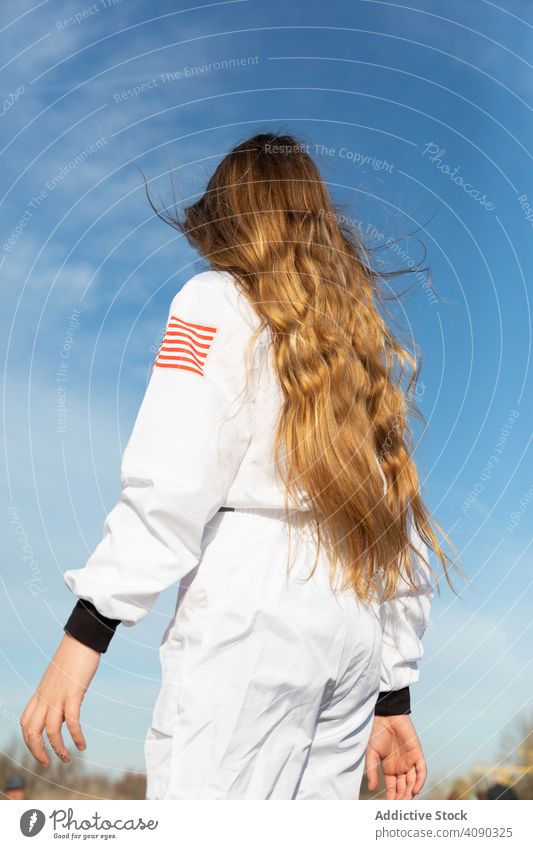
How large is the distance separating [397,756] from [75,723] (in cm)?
98

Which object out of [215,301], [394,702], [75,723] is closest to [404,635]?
[394,702]

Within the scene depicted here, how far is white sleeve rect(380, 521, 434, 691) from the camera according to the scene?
2.00m

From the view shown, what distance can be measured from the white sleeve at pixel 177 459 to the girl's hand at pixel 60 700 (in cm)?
12

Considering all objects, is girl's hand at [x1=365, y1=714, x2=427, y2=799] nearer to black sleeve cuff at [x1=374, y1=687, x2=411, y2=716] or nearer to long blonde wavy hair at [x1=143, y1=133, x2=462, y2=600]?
black sleeve cuff at [x1=374, y1=687, x2=411, y2=716]

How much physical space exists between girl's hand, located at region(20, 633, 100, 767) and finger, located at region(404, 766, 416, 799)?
100 centimetres

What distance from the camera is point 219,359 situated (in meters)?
1.67

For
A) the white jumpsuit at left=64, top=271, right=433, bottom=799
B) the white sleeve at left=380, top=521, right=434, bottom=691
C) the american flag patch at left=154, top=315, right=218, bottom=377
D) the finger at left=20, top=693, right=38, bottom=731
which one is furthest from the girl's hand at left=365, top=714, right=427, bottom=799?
the american flag patch at left=154, top=315, right=218, bottom=377

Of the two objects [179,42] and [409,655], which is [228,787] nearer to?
[409,655]

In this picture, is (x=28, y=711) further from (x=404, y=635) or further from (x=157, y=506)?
(x=404, y=635)

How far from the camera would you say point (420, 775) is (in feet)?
7.09

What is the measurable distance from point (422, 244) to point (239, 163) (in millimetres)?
709
